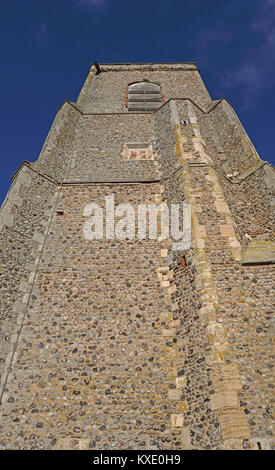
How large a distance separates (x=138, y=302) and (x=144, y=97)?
11892mm

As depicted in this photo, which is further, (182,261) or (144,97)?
(144,97)

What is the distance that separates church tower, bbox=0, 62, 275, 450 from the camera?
578 cm

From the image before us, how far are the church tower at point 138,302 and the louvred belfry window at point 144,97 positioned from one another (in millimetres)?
4285

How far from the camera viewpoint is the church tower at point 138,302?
19.0ft

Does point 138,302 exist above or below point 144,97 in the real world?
below

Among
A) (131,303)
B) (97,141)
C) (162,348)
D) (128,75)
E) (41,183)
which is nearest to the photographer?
(162,348)

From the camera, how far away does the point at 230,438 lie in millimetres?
5004

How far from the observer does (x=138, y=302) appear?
7.57 metres

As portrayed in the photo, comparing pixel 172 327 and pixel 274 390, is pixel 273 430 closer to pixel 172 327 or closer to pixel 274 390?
pixel 274 390

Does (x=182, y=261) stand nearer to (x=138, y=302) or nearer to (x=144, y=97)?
(x=138, y=302)

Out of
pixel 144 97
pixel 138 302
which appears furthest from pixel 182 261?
pixel 144 97

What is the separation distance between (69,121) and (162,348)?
9.44 meters

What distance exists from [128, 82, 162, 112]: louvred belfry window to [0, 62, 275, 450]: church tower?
4.29 metres

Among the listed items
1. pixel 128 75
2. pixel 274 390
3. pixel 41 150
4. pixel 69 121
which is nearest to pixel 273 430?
pixel 274 390
